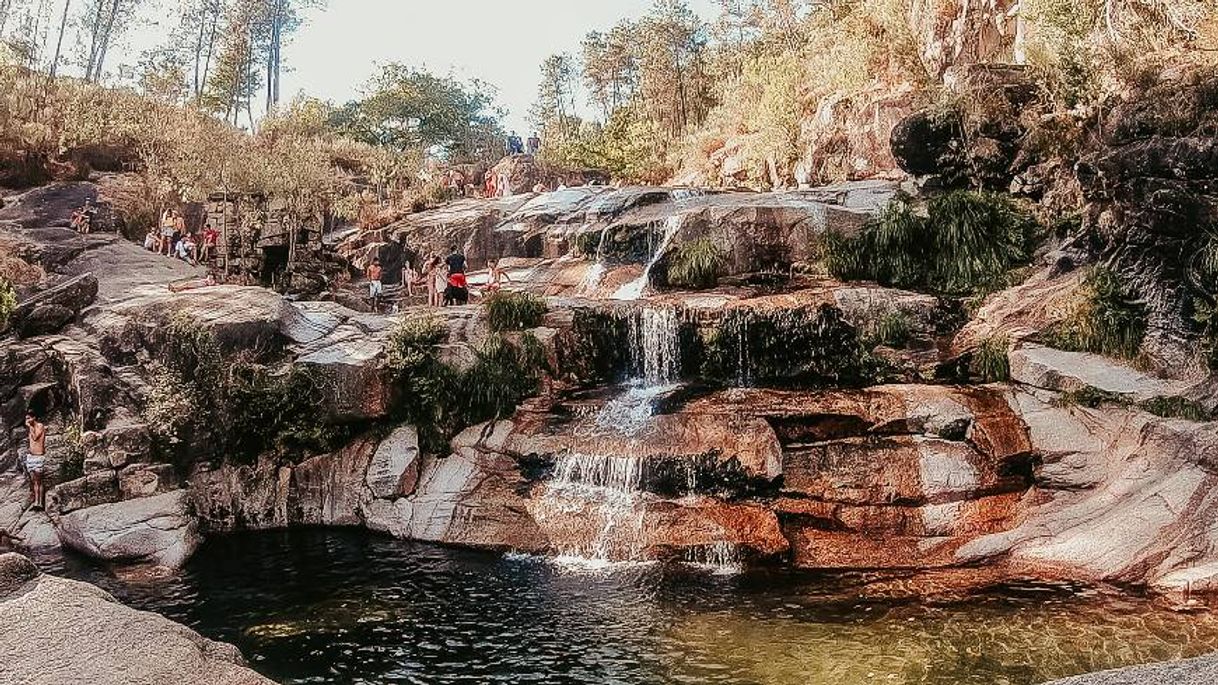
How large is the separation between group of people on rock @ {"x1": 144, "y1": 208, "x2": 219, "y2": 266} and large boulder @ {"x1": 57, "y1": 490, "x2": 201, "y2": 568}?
11.1 meters

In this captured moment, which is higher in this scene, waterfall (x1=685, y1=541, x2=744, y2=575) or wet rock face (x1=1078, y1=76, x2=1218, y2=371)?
wet rock face (x1=1078, y1=76, x2=1218, y2=371)

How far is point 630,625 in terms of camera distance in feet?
32.5

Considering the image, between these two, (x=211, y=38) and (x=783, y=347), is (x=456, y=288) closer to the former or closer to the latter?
(x=783, y=347)

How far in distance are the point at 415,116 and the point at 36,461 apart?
A: 148 feet

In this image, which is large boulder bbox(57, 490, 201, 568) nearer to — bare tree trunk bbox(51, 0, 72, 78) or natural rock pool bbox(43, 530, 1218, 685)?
natural rock pool bbox(43, 530, 1218, 685)

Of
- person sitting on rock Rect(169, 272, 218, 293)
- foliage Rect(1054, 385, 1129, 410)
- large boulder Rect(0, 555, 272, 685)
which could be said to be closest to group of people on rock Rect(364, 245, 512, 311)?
person sitting on rock Rect(169, 272, 218, 293)

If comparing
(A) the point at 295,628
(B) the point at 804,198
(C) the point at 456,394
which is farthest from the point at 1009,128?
(A) the point at 295,628

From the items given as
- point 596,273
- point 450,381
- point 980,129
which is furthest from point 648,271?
point 980,129

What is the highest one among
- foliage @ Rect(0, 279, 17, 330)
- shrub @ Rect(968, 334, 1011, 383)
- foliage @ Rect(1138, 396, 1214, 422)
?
foliage @ Rect(0, 279, 17, 330)

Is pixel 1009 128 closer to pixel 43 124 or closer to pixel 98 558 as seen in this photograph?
pixel 98 558

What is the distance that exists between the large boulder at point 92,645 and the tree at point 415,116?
4849cm

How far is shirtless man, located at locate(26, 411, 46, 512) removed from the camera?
47.0 ft

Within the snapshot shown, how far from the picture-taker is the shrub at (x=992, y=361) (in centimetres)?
1392

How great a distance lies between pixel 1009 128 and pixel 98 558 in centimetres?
1911
